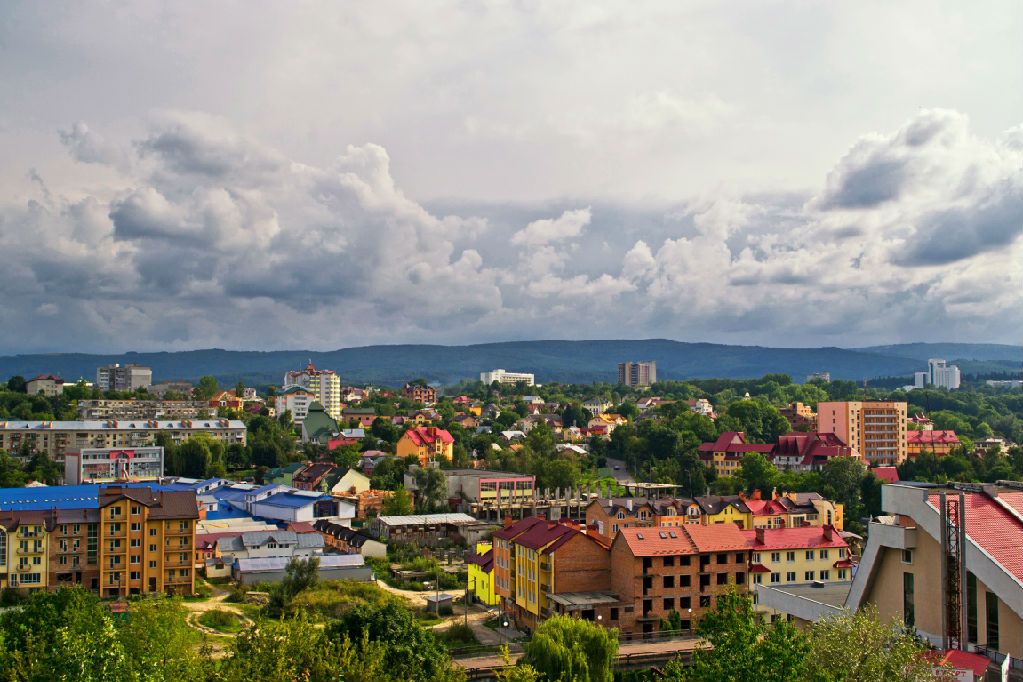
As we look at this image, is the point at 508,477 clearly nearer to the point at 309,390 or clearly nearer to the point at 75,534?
the point at 75,534

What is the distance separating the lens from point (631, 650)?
91.6 feet

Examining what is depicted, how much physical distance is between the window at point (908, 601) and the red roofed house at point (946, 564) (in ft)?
0.07

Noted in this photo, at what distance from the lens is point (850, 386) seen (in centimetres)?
13700

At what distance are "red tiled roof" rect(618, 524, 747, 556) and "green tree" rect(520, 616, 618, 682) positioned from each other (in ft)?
19.2

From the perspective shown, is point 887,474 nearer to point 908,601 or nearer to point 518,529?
point 518,529

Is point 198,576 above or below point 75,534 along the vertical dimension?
below

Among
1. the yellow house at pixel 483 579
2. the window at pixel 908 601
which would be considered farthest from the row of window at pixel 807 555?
the window at pixel 908 601

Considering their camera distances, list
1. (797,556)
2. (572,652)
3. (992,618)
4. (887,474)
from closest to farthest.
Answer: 1. (992,618)
2. (572,652)
3. (797,556)
4. (887,474)

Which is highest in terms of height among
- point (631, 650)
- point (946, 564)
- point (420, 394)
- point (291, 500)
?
point (946, 564)

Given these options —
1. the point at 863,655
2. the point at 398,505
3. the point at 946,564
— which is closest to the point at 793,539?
the point at 946,564

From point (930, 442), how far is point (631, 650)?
60.9m

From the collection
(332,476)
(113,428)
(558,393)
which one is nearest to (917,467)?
(332,476)

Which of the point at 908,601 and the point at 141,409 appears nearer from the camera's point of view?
the point at 908,601

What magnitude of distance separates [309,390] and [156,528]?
9469cm
